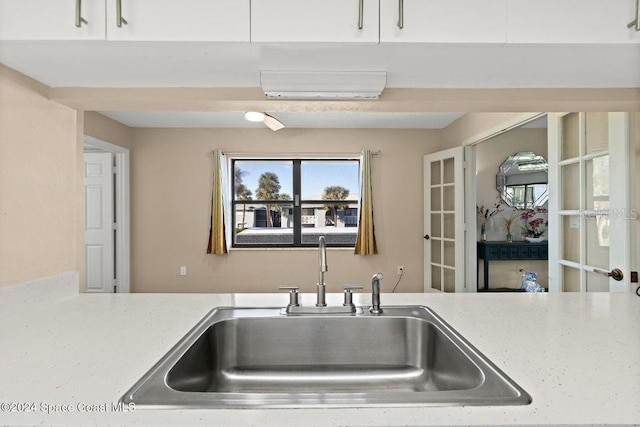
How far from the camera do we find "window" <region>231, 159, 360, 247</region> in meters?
4.54

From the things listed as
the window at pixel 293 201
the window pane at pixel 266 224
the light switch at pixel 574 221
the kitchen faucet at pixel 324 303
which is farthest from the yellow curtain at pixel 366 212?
the kitchen faucet at pixel 324 303

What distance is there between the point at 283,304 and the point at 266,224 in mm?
3402

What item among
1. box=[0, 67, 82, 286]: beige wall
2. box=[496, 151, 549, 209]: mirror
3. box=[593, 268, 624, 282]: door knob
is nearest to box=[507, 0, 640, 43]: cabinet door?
box=[593, 268, 624, 282]: door knob

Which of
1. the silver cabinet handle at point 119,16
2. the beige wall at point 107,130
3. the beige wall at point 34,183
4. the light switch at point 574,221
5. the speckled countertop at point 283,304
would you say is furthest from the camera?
the beige wall at point 107,130

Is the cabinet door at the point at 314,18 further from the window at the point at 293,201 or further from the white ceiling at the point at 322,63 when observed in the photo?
the window at the point at 293,201

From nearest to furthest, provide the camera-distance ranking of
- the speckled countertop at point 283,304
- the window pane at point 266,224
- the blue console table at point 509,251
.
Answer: the speckled countertop at point 283,304 → the blue console table at point 509,251 → the window pane at point 266,224

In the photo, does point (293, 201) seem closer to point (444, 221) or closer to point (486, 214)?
point (444, 221)

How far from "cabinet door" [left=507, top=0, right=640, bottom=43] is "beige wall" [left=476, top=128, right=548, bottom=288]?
152 inches

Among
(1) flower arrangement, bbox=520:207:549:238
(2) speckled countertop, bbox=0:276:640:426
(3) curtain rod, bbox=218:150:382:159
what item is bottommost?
(2) speckled countertop, bbox=0:276:640:426

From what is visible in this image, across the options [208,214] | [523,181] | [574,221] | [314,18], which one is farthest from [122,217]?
[523,181]

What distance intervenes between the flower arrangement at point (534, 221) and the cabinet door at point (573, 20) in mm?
3993

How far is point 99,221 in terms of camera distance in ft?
13.6

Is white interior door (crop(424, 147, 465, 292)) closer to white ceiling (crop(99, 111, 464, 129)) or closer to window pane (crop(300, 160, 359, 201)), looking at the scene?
white ceiling (crop(99, 111, 464, 129))

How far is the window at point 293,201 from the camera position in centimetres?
454
